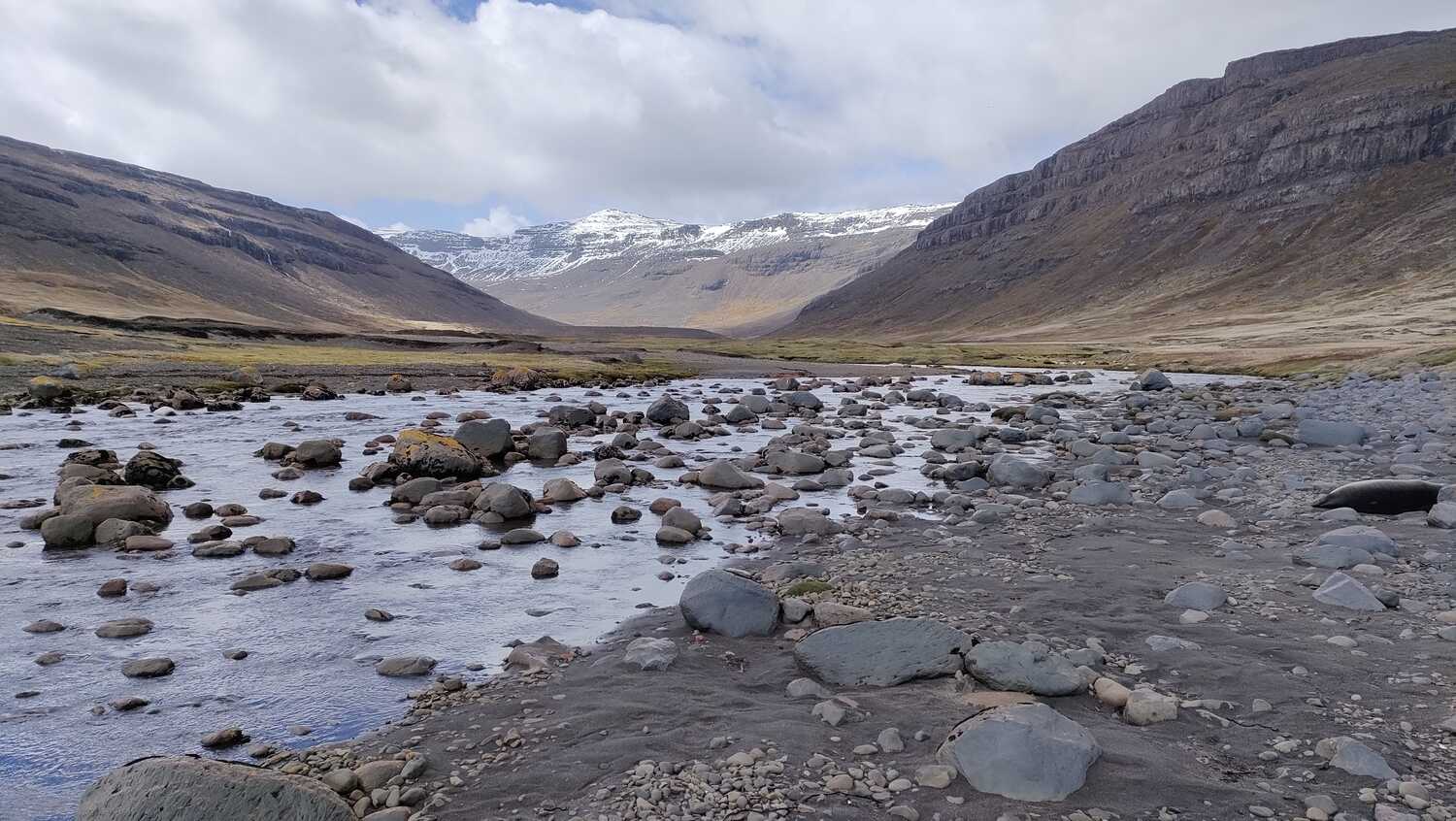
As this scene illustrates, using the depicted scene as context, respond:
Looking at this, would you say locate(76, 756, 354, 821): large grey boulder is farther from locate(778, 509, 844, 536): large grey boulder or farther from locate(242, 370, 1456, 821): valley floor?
locate(778, 509, 844, 536): large grey boulder

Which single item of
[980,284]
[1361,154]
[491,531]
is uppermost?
[1361,154]

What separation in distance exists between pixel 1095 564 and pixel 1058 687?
178 inches

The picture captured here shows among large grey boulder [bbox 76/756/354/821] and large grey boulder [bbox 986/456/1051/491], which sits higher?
large grey boulder [bbox 76/756/354/821]

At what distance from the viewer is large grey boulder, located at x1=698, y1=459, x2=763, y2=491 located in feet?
58.2

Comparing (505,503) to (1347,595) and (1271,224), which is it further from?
(1271,224)

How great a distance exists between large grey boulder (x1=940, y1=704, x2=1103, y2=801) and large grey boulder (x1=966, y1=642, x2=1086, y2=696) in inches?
39.2

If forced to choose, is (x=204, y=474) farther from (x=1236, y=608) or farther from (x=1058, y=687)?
(x=1236, y=608)

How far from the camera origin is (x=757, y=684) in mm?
7473

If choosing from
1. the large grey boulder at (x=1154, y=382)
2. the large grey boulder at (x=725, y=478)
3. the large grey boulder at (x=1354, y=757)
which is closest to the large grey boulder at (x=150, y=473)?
the large grey boulder at (x=725, y=478)

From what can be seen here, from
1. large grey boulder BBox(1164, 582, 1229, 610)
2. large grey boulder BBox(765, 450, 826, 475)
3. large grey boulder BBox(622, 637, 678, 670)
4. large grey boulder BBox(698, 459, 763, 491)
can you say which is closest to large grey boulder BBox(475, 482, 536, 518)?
large grey boulder BBox(698, 459, 763, 491)

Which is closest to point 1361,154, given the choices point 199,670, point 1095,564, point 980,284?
point 980,284

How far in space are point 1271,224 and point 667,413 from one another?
518 feet

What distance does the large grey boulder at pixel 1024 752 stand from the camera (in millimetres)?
5266

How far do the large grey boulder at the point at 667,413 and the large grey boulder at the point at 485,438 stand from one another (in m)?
9.44
